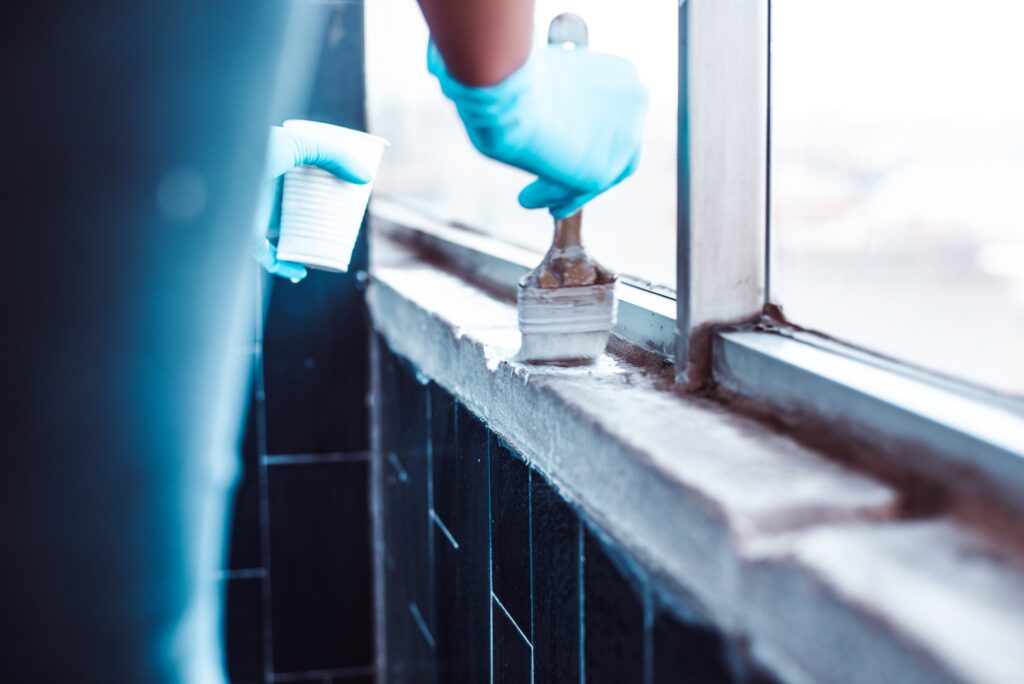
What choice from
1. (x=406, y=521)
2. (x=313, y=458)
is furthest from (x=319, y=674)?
(x=406, y=521)

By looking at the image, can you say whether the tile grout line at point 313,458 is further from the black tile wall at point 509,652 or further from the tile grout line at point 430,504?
the black tile wall at point 509,652

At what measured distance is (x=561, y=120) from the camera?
35.1 inches

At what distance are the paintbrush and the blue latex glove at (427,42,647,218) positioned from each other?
42mm

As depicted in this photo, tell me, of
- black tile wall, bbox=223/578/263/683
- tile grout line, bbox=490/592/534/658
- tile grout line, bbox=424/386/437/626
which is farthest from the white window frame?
black tile wall, bbox=223/578/263/683

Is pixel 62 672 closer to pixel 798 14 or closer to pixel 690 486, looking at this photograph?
pixel 690 486

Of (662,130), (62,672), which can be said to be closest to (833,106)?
(662,130)

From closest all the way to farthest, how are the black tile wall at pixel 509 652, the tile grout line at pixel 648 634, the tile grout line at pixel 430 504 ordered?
the tile grout line at pixel 648 634, the black tile wall at pixel 509 652, the tile grout line at pixel 430 504

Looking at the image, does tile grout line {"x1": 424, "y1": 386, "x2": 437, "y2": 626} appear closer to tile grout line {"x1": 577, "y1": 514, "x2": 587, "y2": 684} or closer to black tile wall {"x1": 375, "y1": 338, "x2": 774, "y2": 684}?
black tile wall {"x1": 375, "y1": 338, "x2": 774, "y2": 684}

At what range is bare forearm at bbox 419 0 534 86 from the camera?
763mm

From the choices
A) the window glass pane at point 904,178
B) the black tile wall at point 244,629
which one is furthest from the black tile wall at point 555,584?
the black tile wall at point 244,629

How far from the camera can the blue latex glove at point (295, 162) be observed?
1311 millimetres

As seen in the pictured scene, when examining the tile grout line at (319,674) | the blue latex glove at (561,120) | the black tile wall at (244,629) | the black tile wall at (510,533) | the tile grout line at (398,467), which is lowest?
the tile grout line at (319,674)

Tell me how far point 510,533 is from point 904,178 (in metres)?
0.61

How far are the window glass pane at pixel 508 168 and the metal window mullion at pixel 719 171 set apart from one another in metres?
0.11
